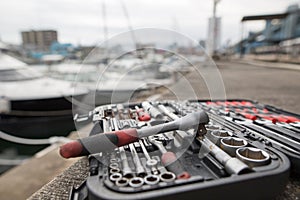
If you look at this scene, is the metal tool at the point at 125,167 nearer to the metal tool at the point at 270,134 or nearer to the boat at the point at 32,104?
the metal tool at the point at 270,134

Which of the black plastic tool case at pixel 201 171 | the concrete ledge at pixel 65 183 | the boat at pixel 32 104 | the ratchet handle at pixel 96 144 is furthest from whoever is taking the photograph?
the boat at pixel 32 104

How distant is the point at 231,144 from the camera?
59cm

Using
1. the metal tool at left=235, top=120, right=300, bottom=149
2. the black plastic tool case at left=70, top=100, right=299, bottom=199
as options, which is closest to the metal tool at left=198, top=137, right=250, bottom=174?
the black plastic tool case at left=70, top=100, right=299, bottom=199

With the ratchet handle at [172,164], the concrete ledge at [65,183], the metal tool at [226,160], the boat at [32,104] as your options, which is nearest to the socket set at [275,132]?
the metal tool at [226,160]

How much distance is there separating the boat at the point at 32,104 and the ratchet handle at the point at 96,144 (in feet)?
12.1

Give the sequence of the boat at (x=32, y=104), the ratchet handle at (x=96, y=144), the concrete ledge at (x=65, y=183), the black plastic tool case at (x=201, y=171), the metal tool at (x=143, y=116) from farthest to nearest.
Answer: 1. the boat at (x=32, y=104)
2. the metal tool at (x=143, y=116)
3. the concrete ledge at (x=65, y=183)
4. the ratchet handle at (x=96, y=144)
5. the black plastic tool case at (x=201, y=171)

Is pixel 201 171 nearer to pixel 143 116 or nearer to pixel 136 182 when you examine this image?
pixel 136 182

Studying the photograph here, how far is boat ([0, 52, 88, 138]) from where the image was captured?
13.7ft

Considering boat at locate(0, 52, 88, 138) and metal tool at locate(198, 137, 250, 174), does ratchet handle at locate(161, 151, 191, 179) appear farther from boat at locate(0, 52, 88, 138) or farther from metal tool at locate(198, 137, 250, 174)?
boat at locate(0, 52, 88, 138)

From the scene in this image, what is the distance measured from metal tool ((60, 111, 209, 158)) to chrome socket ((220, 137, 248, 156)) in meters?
0.07

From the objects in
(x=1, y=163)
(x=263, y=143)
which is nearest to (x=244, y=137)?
(x=263, y=143)

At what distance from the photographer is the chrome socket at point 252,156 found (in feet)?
1.52

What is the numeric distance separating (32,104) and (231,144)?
14.5 feet

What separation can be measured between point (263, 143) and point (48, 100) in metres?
4.28
